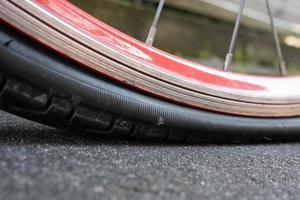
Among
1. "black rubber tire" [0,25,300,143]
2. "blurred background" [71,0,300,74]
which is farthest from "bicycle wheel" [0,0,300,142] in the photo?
"blurred background" [71,0,300,74]

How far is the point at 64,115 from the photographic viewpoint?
2.56ft

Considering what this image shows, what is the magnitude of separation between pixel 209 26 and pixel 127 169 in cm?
266

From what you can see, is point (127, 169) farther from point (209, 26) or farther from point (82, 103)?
point (209, 26)

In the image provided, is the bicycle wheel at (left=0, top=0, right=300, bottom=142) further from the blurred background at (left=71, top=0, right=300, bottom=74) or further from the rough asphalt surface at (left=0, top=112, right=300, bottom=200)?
the blurred background at (left=71, top=0, right=300, bottom=74)

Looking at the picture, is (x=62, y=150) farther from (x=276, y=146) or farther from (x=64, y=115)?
(x=276, y=146)

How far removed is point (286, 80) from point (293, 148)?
0.69ft

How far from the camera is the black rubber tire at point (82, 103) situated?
2.36 ft

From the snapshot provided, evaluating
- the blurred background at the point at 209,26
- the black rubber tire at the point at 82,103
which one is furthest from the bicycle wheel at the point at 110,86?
the blurred background at the point at 209,26

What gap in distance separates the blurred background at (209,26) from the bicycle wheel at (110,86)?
1789 millimetres

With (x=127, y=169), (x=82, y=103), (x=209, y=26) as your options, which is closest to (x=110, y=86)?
(x=82, y=103)

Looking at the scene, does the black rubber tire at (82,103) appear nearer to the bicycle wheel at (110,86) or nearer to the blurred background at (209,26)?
the bicycle wheel at (110,86)

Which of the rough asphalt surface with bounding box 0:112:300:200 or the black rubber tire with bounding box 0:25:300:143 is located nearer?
the rough asphalt surface with bounding box 0:112:300:200

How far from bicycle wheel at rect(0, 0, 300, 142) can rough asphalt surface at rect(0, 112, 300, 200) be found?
0.05 meters

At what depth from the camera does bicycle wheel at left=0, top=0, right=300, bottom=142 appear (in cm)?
73
